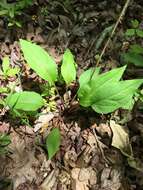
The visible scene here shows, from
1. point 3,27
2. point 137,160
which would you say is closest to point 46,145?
point 137,160

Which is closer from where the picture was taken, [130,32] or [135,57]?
[135,57]

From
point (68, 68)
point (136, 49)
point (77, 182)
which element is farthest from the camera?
point (136, 49)

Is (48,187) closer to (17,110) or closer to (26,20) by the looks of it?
(17,110)

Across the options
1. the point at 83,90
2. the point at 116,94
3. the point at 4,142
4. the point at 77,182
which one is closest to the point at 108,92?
the point at 116,94

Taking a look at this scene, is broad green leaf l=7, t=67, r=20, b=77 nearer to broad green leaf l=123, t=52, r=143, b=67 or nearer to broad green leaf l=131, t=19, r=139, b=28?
broad green leaf l=123, t=52, r=143, b=67

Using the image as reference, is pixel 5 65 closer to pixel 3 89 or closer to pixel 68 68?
pixel 3 89

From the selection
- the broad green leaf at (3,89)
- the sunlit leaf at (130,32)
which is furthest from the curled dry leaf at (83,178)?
the sunlit leaf at (130,32)
